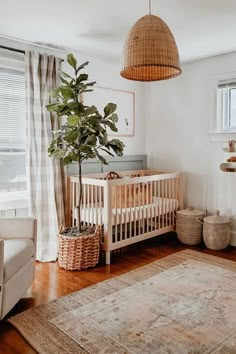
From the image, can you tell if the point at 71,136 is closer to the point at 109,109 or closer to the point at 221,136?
the point at 109,109

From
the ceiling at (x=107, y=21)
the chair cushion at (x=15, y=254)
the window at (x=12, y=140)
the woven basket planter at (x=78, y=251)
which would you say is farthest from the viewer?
the window at (x=12, y=140)

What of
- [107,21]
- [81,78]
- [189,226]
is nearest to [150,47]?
[107,21]

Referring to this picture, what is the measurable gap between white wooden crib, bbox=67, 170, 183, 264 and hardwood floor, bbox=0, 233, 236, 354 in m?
0.19

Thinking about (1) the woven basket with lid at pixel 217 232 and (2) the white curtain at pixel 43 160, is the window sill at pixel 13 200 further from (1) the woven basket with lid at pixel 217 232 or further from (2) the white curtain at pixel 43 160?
(1) the woven basket with lid at pixel 217 232

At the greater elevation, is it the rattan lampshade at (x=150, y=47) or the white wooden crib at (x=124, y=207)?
the rattan lampshade at (x=150, y=47)

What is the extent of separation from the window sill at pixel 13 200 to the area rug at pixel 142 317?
1.26 meters

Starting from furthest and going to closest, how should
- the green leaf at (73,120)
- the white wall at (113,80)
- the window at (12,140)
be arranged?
the white wall at (113,80)
the window at (12,140)
the green leaf at (73,120)

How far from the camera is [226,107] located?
3867 millimetres

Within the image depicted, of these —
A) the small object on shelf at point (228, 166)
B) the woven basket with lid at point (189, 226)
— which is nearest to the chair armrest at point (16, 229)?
the woven basket with lid at point (189, 226)

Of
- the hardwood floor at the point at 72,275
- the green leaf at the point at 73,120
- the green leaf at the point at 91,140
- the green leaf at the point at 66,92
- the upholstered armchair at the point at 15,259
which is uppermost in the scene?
the green leaf at the point at 66,92

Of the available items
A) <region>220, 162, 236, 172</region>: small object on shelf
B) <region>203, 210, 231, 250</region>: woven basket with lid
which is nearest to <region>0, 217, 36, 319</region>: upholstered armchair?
<region>203, 210, 231, 250</region>: woven basket with lid

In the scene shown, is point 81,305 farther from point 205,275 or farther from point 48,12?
point 48,12

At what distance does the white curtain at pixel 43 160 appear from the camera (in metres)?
3.23

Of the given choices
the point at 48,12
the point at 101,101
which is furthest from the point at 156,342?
the point at 101,101
